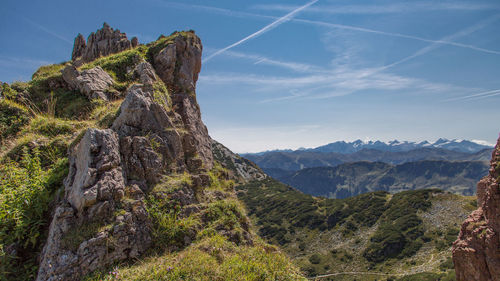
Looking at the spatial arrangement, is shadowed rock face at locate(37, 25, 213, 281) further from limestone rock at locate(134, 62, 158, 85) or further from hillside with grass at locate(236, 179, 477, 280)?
hillside with grass at locate(236, 179, 477, 280)

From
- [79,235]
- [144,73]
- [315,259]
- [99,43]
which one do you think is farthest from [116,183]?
[315,259]

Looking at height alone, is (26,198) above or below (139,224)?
above

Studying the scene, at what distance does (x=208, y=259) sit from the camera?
6.77 metres

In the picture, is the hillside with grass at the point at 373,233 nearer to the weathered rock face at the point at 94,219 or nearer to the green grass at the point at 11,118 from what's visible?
the weathered rock face at the point at 94,219

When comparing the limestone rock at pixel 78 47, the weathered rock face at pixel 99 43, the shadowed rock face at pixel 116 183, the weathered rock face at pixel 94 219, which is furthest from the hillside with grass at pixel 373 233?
the weathered rock face at pixel 94 219

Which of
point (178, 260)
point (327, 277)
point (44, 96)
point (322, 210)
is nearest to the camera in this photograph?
point (178, 260)

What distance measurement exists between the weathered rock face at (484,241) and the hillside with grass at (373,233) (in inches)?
2451

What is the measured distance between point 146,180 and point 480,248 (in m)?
22.6

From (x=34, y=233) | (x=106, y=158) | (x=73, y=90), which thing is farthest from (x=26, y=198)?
(x=73, y=90)

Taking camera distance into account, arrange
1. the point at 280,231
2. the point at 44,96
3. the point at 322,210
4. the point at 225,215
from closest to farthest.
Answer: the point at 225,215, the point at 44,96, the point at 280,231, the point at 322,210

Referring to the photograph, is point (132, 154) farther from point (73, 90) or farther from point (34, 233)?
point (73, 90)

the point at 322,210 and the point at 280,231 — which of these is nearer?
the point at 280,231

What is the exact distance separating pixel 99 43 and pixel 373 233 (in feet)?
431

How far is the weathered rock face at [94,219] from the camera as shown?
5.98 meters
